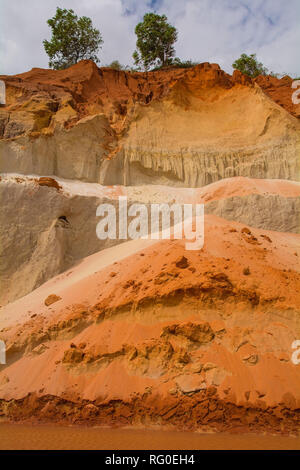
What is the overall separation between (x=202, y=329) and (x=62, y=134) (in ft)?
35.7

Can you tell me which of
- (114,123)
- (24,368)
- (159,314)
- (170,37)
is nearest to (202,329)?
(159,314)

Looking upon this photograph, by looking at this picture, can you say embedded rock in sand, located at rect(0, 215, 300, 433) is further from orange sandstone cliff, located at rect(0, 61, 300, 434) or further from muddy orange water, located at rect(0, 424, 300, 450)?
muddy orange water, located at rect(0, 424, 300, 450)

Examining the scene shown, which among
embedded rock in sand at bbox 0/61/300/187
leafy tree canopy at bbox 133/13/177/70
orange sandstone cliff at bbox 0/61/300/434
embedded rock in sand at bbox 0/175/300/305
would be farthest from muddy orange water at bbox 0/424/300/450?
leafy tree canopy at bbox 133/13/177/70

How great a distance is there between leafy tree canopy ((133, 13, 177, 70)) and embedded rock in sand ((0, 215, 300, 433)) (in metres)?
20.8

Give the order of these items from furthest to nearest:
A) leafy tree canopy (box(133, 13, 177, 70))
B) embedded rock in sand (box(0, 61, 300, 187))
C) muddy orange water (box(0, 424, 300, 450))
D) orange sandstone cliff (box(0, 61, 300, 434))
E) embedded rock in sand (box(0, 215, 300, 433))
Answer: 1. leafy tree canopy (box(133, 13, 177, 70))
2. embedded rock in sand (box(0, 61, 300, 187))
3. orange sandstone cliff (box(0, 61, 300, 434))
4. embedded rock in sand (box(0, 215, 300, 433))
5. muddy orange water (box(0, 424, 300, 450))

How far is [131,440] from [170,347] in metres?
1.77

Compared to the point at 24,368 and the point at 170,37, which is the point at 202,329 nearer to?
the point at 24,368

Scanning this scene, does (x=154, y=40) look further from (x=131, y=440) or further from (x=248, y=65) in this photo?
(x=131, y=440)

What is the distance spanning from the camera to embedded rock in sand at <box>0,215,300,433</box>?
5.99 metres

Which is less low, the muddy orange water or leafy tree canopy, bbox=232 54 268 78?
leafy tree canopy, bbox=232 54 268 78

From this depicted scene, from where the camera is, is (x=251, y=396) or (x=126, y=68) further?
(x=126, y=68)

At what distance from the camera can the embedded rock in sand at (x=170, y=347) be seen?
599 cm

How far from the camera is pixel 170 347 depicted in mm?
6777

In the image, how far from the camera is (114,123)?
17016mm
